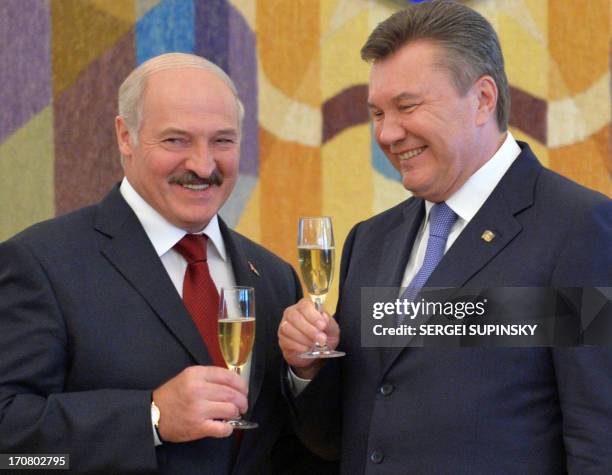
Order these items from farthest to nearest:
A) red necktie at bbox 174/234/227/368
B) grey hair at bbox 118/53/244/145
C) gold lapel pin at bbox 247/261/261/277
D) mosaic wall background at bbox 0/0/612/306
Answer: mosaic wall background at bbox 0/0/612/306 → gold lapel pin at bbox 247/261/261/277 → grey hair at bbox 118/53/244/145 → red necktie at bbox 174/234/227/368

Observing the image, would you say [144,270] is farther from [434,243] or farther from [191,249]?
[434,243]

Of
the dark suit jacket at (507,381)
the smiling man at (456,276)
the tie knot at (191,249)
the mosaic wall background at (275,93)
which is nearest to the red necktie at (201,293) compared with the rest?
the tie knot at (191,249)

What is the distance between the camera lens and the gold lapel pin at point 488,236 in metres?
2.19

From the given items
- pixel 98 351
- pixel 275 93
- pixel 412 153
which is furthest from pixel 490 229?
pixel 275 93

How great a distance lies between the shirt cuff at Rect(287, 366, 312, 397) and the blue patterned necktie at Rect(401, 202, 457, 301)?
1.14ft

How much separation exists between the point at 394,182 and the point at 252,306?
1.99m

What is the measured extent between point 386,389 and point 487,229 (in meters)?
0.43

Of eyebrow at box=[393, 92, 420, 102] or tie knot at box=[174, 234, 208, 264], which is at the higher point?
eyebrow at box=[393, 92, 420, 102]

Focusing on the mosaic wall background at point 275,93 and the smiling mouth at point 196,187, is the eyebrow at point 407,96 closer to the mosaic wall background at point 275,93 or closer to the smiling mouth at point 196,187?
the smiling mouth at point 196,187

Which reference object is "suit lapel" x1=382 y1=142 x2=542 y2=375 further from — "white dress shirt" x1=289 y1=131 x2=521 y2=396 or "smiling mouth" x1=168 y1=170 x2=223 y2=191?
"smiling mouth" x1=168 y1=170 x2=223 y2=191

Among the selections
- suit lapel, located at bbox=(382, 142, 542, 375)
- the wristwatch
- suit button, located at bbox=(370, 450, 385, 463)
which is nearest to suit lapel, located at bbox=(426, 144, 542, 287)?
suit lapel, located at bbox=(382, 142, 542, 375)

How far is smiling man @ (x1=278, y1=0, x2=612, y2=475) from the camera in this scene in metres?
2.06

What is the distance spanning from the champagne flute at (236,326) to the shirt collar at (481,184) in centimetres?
56

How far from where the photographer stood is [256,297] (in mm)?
2633
